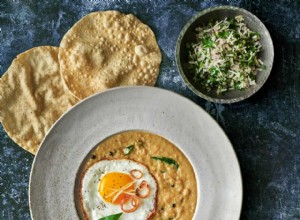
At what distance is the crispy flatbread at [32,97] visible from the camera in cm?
397

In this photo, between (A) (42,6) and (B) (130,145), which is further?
(A) (42,6)

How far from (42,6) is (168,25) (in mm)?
1110

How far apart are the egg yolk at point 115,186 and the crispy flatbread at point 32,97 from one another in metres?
0.69

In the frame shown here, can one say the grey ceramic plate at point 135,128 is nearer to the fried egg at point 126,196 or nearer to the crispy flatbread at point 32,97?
the fried egg at point 126,196

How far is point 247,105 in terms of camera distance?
3980 millimetres

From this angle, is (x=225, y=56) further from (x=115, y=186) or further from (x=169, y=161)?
(x=115, y=186)

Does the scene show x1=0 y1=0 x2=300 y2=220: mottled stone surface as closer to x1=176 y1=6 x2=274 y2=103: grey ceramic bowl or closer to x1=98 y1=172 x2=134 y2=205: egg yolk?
x1=176 y1=6 x2=274 y2=103: grey ceramic bowl

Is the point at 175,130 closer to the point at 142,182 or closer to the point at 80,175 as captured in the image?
the point at 142,182

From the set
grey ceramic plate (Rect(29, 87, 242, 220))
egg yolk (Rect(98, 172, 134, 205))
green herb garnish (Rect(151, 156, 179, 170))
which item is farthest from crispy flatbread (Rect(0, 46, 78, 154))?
green herb garnish (Rect(151, 156, 179, 170))

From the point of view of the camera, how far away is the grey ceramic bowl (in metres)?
3.79

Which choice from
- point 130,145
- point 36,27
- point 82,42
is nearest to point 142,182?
point 130,145

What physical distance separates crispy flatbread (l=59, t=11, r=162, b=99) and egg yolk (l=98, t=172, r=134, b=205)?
28.5 inches

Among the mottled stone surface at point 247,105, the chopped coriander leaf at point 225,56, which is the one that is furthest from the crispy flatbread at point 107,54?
the chopped coriander leaf at point 225,56

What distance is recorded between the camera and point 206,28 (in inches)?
153
